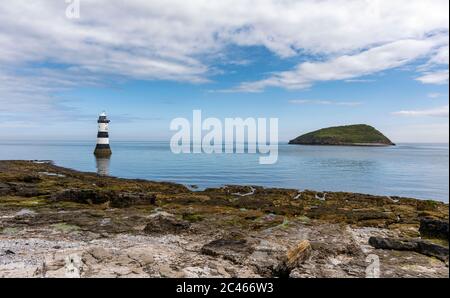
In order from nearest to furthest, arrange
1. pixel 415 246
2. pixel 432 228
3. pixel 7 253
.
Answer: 1. pixel 7 253
2. pixel 415 246
3. pixel 432 228

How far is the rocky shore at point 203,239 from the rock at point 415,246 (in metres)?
0.04

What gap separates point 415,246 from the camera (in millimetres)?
15812

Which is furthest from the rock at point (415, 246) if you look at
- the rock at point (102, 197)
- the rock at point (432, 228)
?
the rock at point (102, 197)

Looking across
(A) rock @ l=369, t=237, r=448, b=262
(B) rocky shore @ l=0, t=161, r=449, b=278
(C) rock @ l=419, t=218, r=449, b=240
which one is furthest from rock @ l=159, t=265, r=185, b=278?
(C) rock @ l=419, t=218, r=449, b=240

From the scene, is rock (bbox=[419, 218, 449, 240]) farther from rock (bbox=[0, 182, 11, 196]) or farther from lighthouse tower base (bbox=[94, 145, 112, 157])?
lighthouse tower base (bbox=[94, 145, 112, 157])

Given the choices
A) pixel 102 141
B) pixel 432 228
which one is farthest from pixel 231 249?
pixel 102 141

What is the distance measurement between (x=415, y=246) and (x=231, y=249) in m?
8.19

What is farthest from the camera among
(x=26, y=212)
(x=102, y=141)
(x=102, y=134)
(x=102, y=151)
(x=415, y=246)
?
(x=102, y=151)

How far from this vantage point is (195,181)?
202 ft

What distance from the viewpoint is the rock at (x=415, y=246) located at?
14852 mm

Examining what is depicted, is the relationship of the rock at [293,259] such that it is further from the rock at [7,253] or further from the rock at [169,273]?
the rock at [7,253]

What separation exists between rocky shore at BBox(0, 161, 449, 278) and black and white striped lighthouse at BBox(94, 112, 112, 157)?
77.6 metres

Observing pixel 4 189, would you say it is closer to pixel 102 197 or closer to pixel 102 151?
pixel 102 197
